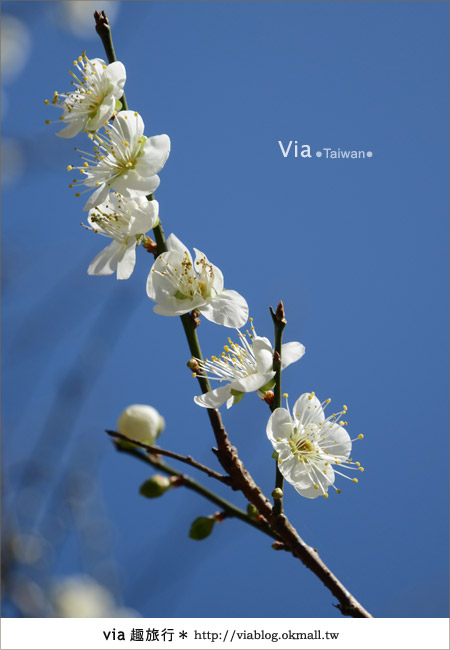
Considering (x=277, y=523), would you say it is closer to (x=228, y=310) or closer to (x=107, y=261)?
(x=228, y=310)

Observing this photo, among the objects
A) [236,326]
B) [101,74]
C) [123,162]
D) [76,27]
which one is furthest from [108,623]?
[76,27]

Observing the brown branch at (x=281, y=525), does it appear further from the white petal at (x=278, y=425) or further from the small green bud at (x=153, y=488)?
the small green bud at (x=153, y=488)

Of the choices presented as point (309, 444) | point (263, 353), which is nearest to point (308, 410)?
point (309, 444)

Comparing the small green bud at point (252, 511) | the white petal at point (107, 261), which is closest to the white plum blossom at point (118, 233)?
the white petal at point (107, 261)

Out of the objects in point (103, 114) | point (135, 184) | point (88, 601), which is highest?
point (103, 114)

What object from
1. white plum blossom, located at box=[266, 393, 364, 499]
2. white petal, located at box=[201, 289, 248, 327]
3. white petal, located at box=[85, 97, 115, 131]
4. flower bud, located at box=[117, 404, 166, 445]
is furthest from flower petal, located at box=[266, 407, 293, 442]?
white petal, located at box=[85, 97, 115, 131]

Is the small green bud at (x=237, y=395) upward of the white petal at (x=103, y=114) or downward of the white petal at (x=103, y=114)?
downward
